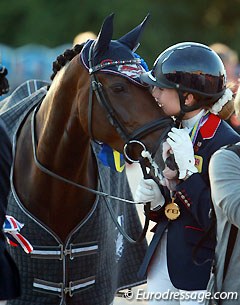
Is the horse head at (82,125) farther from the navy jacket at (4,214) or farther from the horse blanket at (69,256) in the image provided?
the navy jacket at (4,214)

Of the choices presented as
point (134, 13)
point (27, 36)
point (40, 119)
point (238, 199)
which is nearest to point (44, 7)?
point (27, 36)

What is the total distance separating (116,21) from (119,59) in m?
21.8

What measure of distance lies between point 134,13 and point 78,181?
21593mm

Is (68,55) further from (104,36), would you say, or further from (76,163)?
(76,163)

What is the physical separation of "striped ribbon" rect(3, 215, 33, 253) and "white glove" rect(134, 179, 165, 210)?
0.93 meters

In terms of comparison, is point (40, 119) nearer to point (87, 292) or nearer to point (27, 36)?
point (87, 292)

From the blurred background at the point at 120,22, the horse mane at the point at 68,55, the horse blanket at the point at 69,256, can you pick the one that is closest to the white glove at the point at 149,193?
the horse blanket at the point at 69,256

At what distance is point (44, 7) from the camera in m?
27.3

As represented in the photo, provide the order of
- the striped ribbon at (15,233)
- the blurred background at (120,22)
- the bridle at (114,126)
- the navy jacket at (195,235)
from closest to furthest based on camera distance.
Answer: the navy jacket at (195,235)
the bridle at (114,126)
the striped ribbon at (15,233)
the blurred background at (120,22)

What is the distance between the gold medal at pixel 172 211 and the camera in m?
4.18

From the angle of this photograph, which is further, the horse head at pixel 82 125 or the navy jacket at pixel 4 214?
the horse head at pixel 82 125

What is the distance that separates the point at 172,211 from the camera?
419cm

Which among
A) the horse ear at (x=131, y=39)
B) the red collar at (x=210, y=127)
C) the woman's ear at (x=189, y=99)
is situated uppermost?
the horse ear at (x=131, y=39)

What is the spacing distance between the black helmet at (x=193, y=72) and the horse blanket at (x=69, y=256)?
3.18ft
